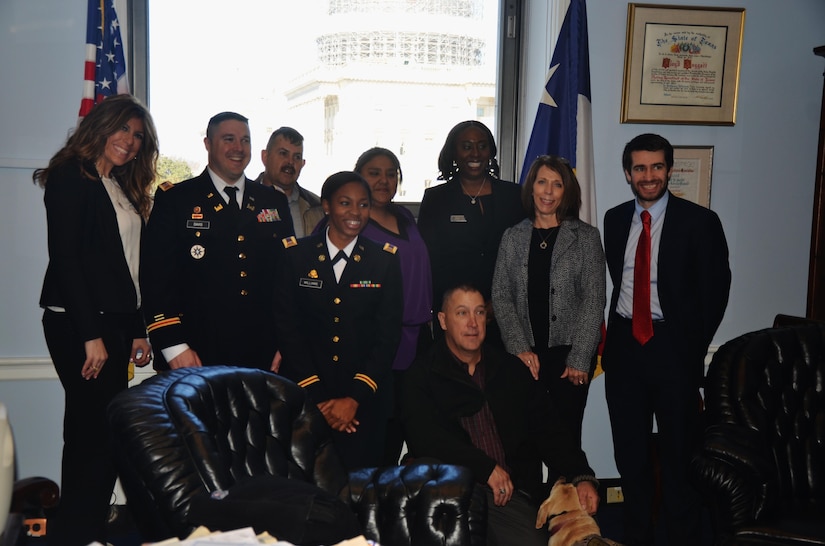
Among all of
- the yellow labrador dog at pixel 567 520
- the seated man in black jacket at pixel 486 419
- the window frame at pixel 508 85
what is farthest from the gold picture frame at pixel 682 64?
the yellow labrador dog at pixel 567 520

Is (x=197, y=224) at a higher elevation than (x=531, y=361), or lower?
higher

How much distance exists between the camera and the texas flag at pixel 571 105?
11.0 ft

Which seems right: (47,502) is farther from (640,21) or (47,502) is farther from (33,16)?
(640,21)

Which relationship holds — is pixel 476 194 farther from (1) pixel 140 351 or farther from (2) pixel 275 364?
(1) pixel 140 351

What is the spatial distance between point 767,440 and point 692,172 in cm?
154

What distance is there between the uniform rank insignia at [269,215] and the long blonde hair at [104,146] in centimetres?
42

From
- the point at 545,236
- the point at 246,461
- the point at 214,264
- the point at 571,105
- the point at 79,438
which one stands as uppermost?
the point at 571,105

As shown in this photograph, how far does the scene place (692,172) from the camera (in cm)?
365

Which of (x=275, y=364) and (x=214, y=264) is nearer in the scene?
(x=214, y=264)

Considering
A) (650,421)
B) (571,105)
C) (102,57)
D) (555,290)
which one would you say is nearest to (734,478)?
(650,421)

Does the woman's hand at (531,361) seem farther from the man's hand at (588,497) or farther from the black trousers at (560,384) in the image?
the man's hand at (588,497)

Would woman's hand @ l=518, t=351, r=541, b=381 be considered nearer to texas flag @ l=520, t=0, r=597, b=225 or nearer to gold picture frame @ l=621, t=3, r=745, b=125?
texas flag @ l=520, t=0, r=597, b=225

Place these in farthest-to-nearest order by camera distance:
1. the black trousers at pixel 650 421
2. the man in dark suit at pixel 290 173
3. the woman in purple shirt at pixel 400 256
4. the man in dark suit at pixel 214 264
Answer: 1. the man in dark suit at pixel 290 173
2. the woman in purple shirt at pixel 400 256
3. the black trousers at pixel 650 421
4. the man in dark suit at pixel 214 264

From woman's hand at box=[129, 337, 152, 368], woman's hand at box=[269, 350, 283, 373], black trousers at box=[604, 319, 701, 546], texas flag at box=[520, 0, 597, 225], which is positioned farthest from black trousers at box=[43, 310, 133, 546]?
texas flag at box=[520, 0, 597, 225]
